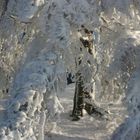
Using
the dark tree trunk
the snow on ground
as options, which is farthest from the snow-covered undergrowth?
the dark tree trunk

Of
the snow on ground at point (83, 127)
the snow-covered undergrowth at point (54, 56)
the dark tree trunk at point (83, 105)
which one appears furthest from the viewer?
the dark tree trunk at point (83, 105)

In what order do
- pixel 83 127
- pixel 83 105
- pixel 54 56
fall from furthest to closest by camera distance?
pixel 83 105, pixel 83 127, pixel 54 56

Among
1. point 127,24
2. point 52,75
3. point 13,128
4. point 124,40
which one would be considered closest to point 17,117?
point 13,128

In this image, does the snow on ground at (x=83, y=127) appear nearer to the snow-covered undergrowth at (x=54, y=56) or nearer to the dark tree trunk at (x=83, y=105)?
the dark tree trunk at (x=83, y=105)

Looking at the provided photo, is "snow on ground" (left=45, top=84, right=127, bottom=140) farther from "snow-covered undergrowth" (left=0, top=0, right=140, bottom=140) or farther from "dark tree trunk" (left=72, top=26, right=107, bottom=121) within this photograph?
"snow-covered undergrowth" (left=0, top=0, right=140, bottom=140)

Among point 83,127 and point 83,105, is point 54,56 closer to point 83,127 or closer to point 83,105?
point 83,127

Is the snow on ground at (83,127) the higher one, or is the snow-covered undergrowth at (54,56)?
the snow-covered undergrowth at (54,56)

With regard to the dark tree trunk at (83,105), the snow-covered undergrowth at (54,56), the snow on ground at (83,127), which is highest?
the snow-covered undergrowth at (54,56)

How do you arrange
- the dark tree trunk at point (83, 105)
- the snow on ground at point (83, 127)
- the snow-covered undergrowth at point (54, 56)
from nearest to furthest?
the snow-covered undergrowth at point (54, 56) < the snow on ground at point (83, 127) < the dark tree trunk at point (83, 105)

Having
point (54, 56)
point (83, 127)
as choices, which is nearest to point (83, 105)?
point (83, 127)

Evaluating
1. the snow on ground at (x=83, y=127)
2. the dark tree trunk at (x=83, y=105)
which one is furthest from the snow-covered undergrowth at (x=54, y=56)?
the dark tree trunk at (x=83, y=105)

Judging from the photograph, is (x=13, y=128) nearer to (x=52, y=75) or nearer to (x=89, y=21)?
(x=52, y=75)

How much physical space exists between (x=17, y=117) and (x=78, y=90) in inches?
221

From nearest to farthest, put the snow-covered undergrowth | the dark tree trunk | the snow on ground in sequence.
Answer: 1. the snow-covered undergrowth
2. the snow on ground
3. the dark tree trunk
